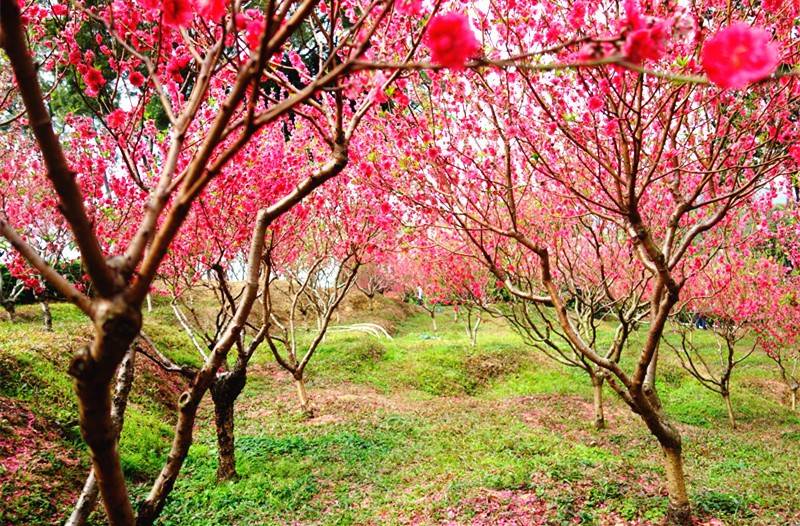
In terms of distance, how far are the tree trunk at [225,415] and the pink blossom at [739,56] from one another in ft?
22.7

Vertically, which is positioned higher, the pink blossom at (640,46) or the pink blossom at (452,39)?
the pink blossom at (640,46)

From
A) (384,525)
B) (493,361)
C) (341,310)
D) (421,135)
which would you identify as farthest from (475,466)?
(341,310)

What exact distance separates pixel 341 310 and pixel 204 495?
1946 cm

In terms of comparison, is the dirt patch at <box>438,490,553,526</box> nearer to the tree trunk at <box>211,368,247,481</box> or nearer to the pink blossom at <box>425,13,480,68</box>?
the tree trunk at <box>211,368,247,481</box>

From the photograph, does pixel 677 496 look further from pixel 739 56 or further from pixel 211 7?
pixel 211 7

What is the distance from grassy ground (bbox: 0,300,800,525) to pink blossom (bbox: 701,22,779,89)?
536 centimetres

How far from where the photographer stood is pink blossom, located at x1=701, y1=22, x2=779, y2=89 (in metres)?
1.16

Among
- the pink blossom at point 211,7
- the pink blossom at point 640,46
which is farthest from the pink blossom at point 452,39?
the pink blossom at point 211,7

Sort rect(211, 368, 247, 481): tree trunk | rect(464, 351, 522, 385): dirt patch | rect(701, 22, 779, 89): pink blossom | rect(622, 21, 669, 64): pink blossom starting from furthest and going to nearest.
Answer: rect(464, 351, 522, 385): dirt patch
rect(211, 368, 247, 481): tree trunk
rect(622, 21, 669, 64): pink blossom
rect(701, 22, 779, 89): pink blossom

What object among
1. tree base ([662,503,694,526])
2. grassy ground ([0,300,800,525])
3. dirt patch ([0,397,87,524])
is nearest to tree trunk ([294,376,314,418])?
grassy ground ([0,300,800,525])

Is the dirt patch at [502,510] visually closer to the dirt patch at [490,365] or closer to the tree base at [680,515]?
the tree base at [680,515]

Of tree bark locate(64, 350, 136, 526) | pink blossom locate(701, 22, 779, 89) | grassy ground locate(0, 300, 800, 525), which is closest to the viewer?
pink blossom locate(701, 22, 779, 89)

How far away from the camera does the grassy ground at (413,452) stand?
19.1 ft

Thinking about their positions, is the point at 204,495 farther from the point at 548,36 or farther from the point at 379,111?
the point at 548,36
